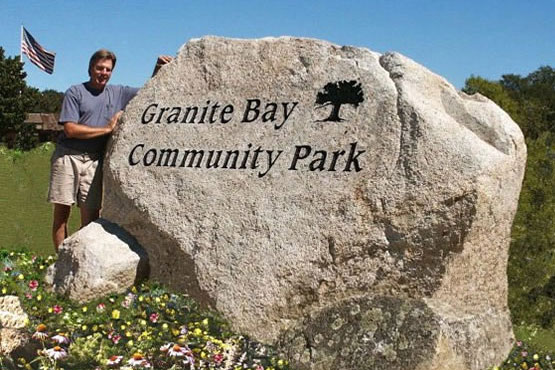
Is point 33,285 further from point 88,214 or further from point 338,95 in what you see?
point 338,95

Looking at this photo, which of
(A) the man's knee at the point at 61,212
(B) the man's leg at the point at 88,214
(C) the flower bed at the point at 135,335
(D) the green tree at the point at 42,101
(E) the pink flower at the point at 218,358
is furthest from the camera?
(D) the green tree at the point at 42,101

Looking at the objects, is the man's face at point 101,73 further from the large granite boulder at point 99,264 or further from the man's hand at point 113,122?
the large granite boulder at point 99,264

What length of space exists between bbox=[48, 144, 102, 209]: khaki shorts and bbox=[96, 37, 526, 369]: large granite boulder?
1133mm

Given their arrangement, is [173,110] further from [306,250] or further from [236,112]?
[306,250]

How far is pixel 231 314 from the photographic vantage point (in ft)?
20.1

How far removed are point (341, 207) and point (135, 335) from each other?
1.97 meters

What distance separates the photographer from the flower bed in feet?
18.3

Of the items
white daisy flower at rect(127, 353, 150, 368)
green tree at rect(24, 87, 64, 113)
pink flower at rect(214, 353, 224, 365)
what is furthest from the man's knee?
green tree at rect(24, 87, 64, 113)

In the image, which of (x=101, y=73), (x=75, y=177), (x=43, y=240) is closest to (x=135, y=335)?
(x=75, y=177)

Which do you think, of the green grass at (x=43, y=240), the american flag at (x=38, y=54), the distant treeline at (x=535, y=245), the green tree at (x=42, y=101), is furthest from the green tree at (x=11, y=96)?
the distant treeline at (x=535, y=245)

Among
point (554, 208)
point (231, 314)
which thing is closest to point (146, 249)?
point (231, 314)

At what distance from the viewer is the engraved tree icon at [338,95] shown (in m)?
5.99

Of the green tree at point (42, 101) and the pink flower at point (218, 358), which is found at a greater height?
the green tree at point (42, 101)

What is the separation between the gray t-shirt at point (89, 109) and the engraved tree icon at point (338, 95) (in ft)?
8.14
